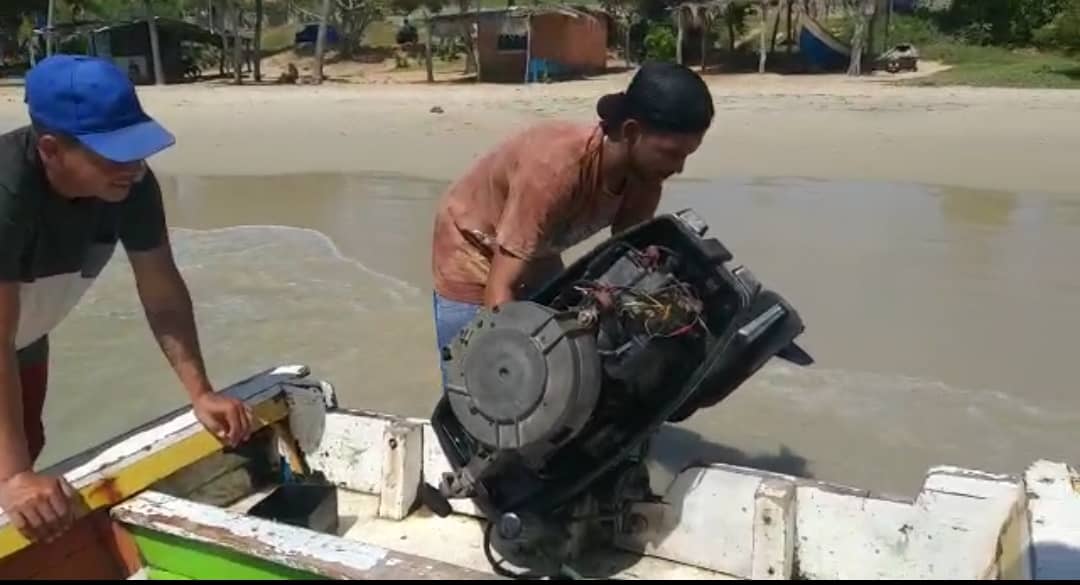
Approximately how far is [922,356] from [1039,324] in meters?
0.93

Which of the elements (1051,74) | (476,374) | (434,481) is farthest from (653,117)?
(1051,74)

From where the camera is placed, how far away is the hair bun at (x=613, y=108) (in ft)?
9.12

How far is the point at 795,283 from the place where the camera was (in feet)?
24.0

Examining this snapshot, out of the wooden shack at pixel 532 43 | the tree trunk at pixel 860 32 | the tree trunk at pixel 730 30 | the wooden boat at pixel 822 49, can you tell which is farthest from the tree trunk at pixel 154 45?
the tree trunk at pixel 860 32

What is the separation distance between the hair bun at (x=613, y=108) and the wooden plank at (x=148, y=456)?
1.33 meters

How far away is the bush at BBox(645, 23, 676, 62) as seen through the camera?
29.9m

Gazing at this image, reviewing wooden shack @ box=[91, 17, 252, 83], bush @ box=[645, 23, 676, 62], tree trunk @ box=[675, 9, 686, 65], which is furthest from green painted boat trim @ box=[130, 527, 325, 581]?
wooden shack @ box=[91, 17, 252, 83]

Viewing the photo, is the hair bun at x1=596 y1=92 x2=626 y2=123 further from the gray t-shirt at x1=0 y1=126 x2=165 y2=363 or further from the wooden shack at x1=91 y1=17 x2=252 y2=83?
the wooden shack at x1=91 y1=17 x2=252 y2=83

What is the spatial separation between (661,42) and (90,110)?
93.7 ft

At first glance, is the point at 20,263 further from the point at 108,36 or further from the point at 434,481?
the point at 108,36

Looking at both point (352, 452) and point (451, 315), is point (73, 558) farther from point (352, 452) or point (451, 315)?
point (451, 315)

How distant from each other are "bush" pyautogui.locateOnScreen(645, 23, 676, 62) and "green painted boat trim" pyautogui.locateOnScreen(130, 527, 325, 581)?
1103 inches

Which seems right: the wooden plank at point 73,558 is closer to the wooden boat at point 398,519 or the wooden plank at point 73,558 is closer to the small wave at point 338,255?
the wooden boat at point 398,519

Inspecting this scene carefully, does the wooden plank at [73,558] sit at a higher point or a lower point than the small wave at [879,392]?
higher
